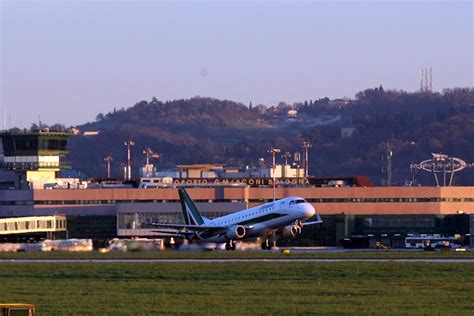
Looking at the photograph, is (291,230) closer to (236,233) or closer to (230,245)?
(236,233)

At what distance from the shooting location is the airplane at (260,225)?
126312 mm

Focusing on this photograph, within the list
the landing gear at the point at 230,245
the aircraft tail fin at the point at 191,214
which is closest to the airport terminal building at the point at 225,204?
the aircraft tail fin at the point at 191,214

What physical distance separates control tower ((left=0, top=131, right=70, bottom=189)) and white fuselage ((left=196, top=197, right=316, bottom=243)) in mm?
58471

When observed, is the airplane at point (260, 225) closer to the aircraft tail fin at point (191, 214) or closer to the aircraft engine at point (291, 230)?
the aircraft engine at point (291, 230)

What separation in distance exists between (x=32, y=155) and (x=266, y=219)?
67109 mm

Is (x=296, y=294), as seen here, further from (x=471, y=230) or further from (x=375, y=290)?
(x=471, y=230)

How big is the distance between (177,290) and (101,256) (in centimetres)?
4086

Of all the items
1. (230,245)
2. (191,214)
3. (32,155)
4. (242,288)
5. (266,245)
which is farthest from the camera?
(32,155)

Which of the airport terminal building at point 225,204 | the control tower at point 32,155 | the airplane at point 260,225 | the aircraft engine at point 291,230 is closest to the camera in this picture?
the airplane at point 260,225

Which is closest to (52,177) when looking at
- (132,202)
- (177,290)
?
(132,202)

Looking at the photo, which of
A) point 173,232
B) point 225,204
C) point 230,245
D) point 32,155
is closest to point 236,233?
point 230,245

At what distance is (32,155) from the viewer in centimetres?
18688

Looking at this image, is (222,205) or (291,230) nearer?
(291,230)

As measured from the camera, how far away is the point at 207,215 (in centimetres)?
17025
